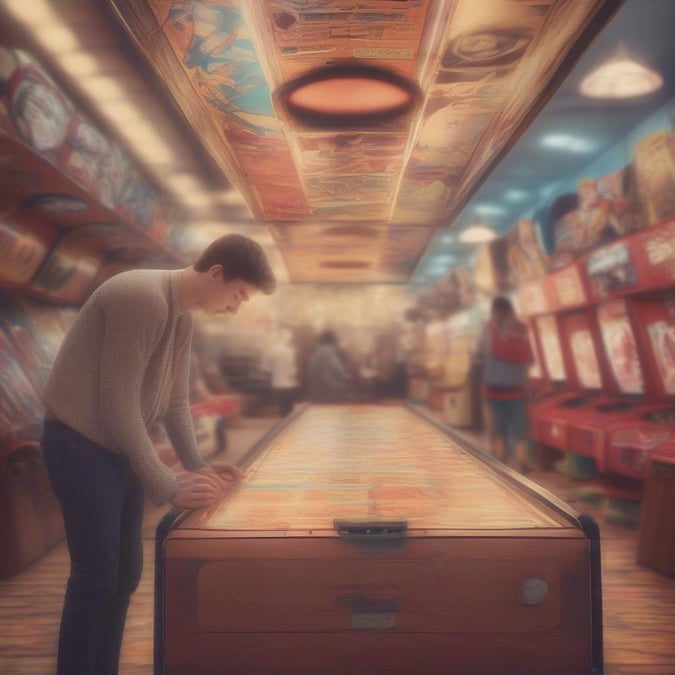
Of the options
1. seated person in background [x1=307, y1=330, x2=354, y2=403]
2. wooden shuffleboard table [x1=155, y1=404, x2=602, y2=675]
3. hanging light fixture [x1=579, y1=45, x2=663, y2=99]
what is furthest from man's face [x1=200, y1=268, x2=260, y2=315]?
seated person in background [x1=307, y1=330, x2=354, y2=403]

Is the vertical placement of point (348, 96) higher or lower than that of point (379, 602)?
higher

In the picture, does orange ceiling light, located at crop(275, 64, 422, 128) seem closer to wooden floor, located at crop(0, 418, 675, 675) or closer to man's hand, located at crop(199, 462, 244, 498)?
man's hand, located at crop(199, 462, 244, 498)

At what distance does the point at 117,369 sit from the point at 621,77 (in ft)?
10.9

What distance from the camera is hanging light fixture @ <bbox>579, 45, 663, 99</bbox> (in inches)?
138

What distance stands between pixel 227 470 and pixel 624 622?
1794 mm

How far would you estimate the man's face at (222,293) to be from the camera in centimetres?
184

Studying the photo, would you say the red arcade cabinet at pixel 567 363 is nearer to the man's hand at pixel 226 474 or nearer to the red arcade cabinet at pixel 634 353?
the red arcade cabinet at pixel 634 353

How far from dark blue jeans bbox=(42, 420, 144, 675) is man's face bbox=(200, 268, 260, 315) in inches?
A: 19.6

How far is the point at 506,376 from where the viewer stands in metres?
5.16

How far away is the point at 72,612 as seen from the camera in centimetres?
166

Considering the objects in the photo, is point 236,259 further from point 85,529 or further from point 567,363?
point 567,363

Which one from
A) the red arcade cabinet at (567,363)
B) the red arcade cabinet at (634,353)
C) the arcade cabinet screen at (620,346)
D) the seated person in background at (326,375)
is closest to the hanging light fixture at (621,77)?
the red arcade cabinet at (634,353)

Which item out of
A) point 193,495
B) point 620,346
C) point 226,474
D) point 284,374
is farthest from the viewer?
point 284,374

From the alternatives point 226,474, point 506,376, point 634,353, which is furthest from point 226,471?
→ point 634,353
